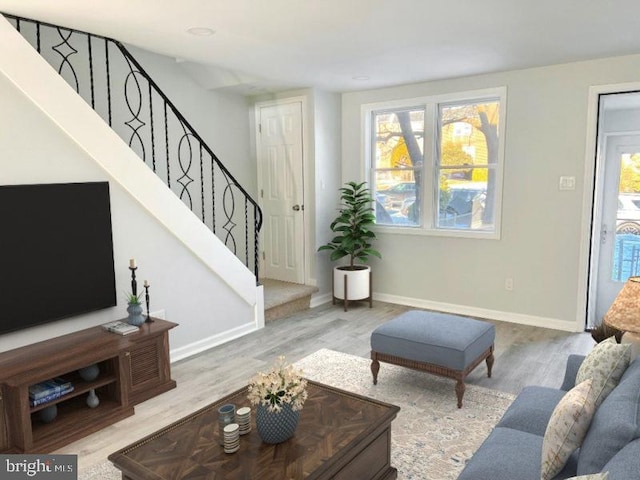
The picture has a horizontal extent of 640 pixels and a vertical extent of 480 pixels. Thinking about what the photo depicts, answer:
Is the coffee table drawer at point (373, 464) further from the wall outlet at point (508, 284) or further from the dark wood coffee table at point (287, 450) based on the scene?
the wall outlet at point (508, 284)

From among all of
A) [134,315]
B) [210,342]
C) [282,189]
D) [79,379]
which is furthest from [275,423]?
[282,189]

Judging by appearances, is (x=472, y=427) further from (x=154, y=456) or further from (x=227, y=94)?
(x=227, y=94)

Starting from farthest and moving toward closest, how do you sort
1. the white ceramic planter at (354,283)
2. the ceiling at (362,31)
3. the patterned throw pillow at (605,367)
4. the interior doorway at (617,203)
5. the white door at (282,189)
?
the white door at (282,189), the white ceramic planter at (354,283), the interior doorway at (617,203), the ceiling at (362,31), the patterned throw pillow at (605,367)

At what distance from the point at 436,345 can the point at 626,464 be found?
6.16 feet

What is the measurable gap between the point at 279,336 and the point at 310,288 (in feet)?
3.58

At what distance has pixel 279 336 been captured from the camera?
181 inches

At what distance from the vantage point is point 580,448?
5.45 feet

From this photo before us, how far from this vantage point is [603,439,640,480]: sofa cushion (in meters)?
1.24

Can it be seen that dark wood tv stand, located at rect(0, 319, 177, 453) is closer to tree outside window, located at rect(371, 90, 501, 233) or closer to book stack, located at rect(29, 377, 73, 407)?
book stack, located at rect(29, 377, 73, 407)

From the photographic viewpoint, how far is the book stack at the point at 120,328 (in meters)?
3.25

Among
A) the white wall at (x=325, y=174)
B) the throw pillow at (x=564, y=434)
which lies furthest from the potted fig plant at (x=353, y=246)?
the throw pillow at (x=564, y=434)

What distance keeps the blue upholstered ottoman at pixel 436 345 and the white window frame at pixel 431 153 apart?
1875mm

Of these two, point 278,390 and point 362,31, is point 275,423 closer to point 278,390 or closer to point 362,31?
point 278,390

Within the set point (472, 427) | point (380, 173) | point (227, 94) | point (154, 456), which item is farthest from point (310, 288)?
point (154, 456)
